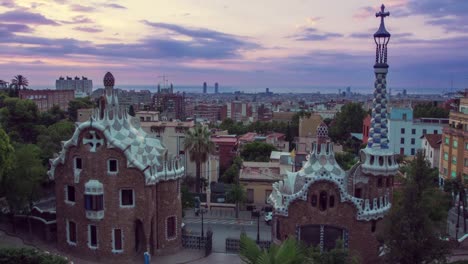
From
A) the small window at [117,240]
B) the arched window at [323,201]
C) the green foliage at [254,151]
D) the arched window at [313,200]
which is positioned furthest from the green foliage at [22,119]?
the arched window at [323,201]

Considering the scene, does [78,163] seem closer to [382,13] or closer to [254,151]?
[382,13]

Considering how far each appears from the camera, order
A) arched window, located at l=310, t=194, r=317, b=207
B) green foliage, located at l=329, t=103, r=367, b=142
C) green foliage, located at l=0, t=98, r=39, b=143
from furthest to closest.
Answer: green foliage, located at l=329, t=103, r=367, b=142
green foliage, located at l=0, t=98, r=39, b=143
arched window, located at l=310, t=194, r=317, b=207

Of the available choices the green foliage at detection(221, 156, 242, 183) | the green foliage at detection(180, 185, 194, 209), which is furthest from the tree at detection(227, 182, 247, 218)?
the green foliage at detection(221, 156, 242, 183)

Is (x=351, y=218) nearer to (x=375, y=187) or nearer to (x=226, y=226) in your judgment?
(x=375, y=187)

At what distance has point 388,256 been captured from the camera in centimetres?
2252

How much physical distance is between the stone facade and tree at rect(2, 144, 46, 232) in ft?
12.8

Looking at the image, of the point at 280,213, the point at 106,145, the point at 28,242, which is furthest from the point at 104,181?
the point at 280,213

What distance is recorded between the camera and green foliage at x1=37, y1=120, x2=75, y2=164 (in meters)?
48.7

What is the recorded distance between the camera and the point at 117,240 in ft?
101

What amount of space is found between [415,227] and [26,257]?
19345 mm

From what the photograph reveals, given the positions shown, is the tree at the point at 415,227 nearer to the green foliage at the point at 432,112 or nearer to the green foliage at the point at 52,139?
the green foliage at the point at 52,139

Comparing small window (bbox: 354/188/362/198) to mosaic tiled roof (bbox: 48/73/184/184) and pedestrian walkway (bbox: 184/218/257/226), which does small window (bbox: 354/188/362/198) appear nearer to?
mosaic tiled roof (bbox: 48/73/184/184)

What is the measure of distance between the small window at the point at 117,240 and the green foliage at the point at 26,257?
25.8 feet

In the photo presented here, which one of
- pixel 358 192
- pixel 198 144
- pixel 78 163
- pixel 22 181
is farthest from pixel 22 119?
pixel 358 192
